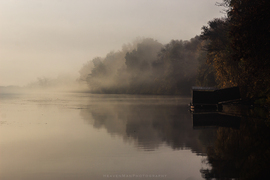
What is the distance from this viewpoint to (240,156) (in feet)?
34.7

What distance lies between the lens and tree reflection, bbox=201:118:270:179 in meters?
8.49

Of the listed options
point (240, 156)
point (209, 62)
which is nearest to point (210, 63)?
point (209, 62)

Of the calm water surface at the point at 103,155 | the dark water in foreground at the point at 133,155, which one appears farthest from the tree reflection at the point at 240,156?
the calm water surface at the point at 103,155

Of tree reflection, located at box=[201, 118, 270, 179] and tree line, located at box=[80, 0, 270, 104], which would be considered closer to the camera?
tree reflection, located at box=[201, 118, 270, 179]

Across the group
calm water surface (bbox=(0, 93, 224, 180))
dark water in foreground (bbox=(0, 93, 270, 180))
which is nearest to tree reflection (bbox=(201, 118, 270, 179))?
dark water in foreground (bbox=(0, 93, 270, 180))

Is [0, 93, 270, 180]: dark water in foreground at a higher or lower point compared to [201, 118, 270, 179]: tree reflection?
lower

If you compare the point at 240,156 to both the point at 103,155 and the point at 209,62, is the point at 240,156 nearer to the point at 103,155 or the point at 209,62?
the point at 103,155

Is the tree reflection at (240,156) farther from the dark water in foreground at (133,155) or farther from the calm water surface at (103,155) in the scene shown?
the calm water surface at (103,155)

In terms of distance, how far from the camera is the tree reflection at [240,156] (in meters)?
8.49

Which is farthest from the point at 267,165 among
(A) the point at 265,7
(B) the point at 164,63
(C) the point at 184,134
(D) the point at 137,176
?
(B) the point at 164,63

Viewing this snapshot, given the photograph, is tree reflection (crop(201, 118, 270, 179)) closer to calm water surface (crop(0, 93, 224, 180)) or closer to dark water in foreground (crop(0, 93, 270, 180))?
dark water in foreground (crop(0, 93, 270, 180))

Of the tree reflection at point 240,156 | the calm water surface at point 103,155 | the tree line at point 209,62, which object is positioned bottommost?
the calm water surface at point 103,155

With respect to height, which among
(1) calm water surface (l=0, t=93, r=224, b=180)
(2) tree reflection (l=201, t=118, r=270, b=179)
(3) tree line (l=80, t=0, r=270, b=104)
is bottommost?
(1) calm water surface (l=0, t=93, r=224, b=180)

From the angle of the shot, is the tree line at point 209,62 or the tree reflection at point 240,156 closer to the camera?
the tree reflection at point 240,156
